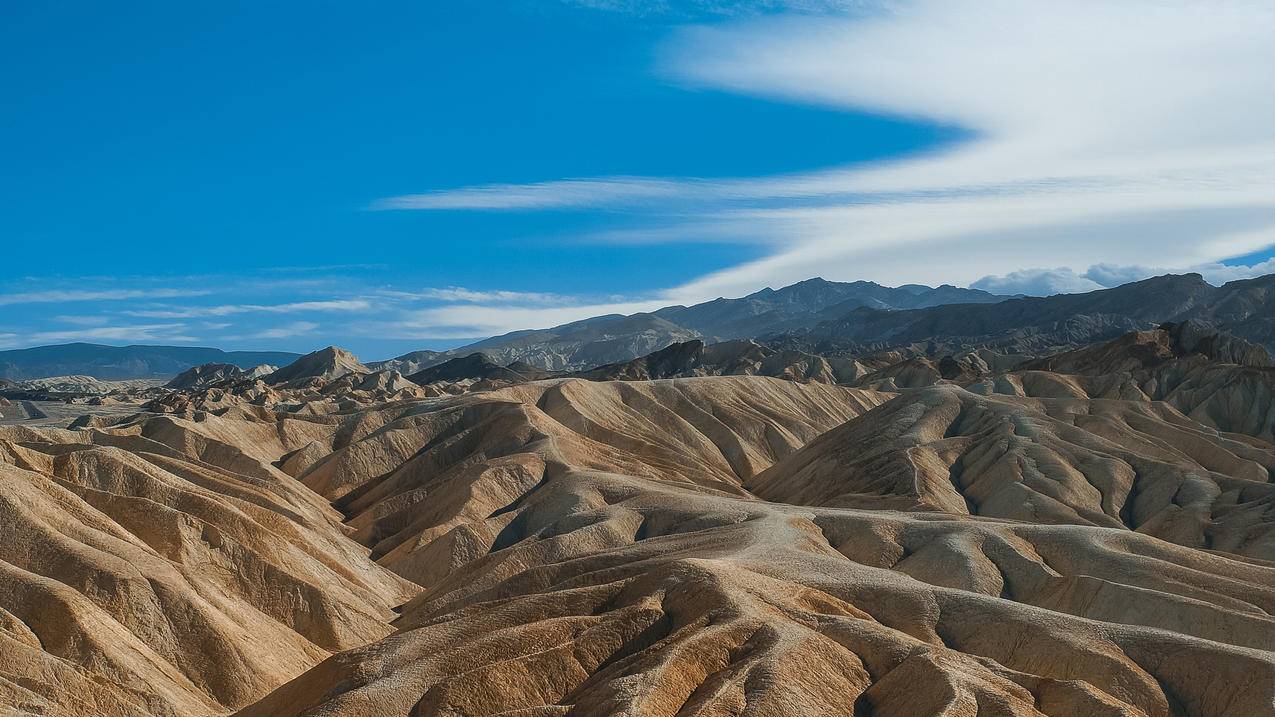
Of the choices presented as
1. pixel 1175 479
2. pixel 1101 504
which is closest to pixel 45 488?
pixel 1101 504

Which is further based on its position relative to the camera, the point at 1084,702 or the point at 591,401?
the point at 591,401

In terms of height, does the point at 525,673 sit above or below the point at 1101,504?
above

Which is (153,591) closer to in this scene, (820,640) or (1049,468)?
(820,640)

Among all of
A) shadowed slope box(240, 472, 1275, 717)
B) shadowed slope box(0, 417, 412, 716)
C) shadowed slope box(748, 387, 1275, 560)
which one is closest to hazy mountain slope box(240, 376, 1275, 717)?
shadowed slope box(240, 472, 1275, 717)

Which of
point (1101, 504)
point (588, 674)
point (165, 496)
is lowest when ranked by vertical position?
point (1101, 504)

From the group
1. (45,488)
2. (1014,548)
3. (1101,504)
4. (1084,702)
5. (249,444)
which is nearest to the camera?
(1084,702)

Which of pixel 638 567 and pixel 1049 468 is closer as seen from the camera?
pixel 638 567

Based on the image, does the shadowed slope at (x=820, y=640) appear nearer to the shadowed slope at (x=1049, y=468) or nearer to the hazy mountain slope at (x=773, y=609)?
the hazy mountain slope at (x=773, y=609)

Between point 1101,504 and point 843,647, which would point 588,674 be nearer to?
point 843,647

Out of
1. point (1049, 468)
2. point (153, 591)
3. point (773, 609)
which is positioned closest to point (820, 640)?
point (773, 609)
